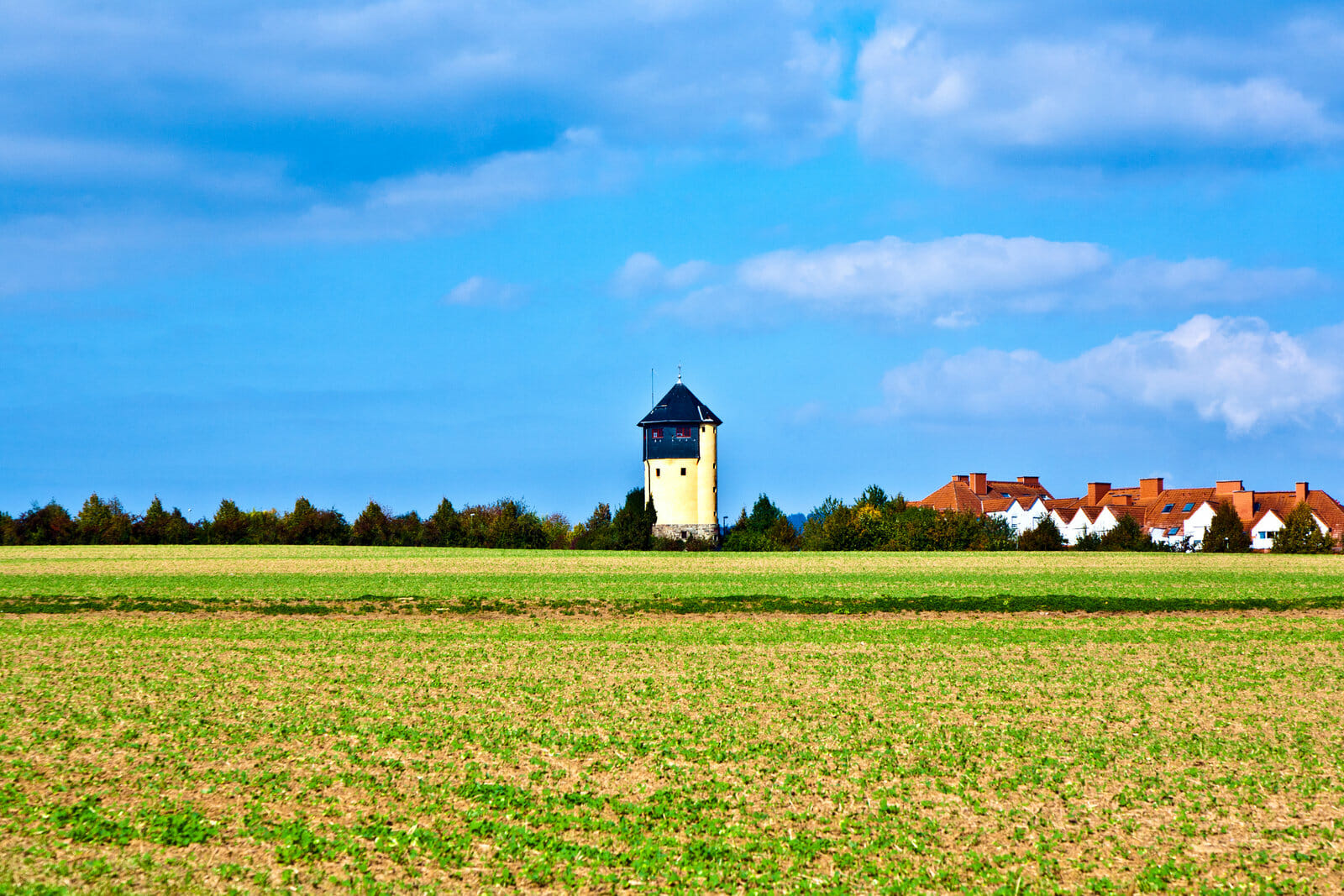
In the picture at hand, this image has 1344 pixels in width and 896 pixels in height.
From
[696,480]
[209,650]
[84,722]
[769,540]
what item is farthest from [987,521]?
[84,722]

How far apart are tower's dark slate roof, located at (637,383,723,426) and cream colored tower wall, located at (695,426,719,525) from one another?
1060 millimetres

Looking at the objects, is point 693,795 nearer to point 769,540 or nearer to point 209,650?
point 209,650

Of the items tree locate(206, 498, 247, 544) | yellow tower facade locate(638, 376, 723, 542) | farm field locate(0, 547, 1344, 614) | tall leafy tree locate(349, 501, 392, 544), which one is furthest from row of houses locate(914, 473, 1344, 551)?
tree locate(206, 498, 247, 544)

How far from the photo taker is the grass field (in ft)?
28.0

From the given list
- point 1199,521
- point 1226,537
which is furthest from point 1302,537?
point 1199,521

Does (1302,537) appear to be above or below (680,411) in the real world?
below

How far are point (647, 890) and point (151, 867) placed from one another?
3.81 metres

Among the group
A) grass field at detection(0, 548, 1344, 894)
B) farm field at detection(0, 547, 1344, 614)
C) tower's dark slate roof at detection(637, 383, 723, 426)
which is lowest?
grass field at detection(0, 548, 1344, 894)

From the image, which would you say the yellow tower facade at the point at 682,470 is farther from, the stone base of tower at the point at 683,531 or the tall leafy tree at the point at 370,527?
the tall leafy tree at the point at 370,527

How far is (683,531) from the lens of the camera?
265 feet

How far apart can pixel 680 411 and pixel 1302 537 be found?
4264cm

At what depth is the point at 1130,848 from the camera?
898 centimetres

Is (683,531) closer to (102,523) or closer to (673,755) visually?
(102,523)

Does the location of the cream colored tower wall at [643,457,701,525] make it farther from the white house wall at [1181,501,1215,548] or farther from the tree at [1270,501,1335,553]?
the white house wall at [1181,501,1215,548]
